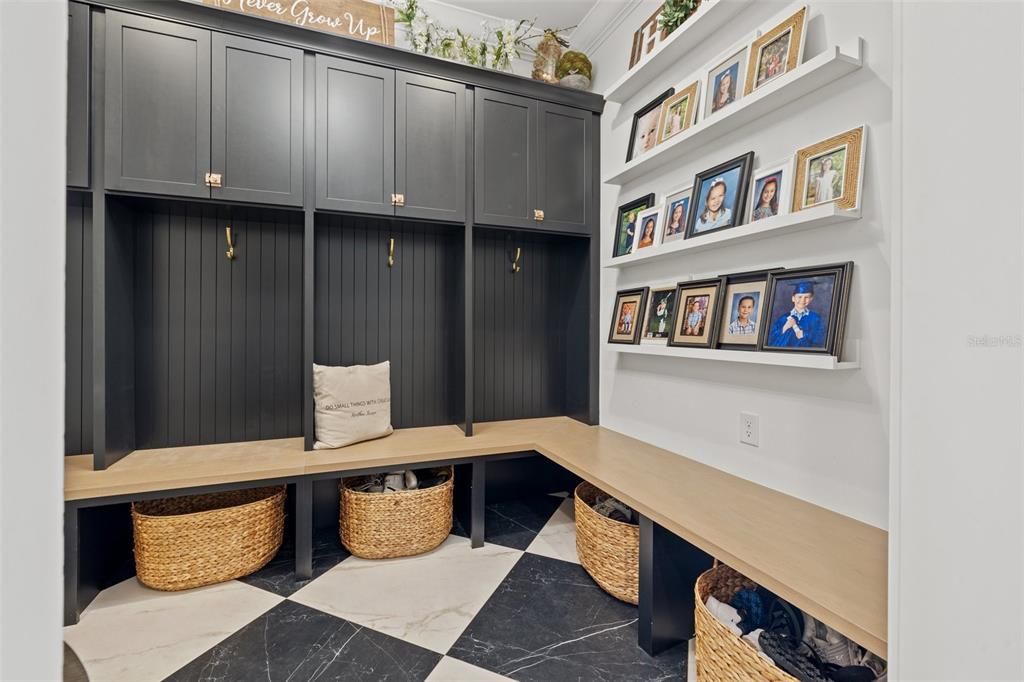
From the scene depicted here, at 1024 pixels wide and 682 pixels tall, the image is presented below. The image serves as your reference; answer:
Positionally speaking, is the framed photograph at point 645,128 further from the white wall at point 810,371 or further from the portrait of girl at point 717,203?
the portrait of girl at point 717,203

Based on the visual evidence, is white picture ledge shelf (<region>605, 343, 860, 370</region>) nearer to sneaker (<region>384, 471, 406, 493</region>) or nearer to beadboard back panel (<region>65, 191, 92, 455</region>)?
sneaker (<region>384, 471, 406, 493</region>)

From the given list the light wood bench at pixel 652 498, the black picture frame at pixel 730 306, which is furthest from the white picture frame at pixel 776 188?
the light wood bench at pixel 652 498

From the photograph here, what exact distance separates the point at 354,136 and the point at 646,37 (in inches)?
57.1

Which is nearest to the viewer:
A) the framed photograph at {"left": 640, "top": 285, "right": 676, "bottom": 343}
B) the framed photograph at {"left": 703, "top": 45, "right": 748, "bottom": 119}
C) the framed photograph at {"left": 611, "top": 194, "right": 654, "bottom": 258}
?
the framed photograph at {"left": 703, "top": 45, "right": 748, "bottom": 119}

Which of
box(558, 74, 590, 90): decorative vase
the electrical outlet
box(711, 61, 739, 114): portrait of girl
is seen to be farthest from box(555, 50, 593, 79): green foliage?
the electrical outlet

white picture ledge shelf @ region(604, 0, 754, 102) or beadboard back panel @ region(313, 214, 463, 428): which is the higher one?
white picture ledge shelf @ region(604, 0, 754, 102)

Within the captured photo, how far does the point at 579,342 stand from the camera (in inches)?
112

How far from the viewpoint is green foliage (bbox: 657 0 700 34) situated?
2044mm

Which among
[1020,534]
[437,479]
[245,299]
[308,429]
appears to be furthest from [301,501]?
[1020,534]

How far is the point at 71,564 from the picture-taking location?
1771mm

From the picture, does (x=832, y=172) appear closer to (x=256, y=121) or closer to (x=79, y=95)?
(x=256, y=121)

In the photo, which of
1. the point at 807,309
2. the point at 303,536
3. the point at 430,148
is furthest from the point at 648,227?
the point at 303,536

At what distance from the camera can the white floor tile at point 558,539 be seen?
2264 millimetres

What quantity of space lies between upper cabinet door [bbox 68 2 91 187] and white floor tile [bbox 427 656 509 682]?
7.10 ft
